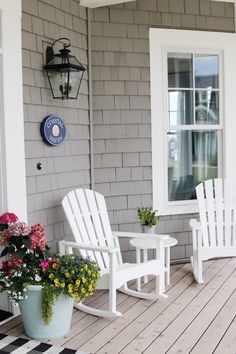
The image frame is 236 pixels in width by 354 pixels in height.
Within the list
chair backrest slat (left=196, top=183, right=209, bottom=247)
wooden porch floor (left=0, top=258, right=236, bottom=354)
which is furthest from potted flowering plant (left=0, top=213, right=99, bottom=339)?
chair backrest slat (left=196, top=183, right=209, bottom=247)

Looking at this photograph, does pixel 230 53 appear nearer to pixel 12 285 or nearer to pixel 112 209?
pixel 112 209

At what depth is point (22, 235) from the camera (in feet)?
11.1

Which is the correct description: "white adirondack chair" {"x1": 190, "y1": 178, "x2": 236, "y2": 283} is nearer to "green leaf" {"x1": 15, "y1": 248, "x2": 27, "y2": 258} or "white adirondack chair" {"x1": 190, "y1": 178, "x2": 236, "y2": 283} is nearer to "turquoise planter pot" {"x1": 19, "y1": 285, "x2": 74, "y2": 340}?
"turquoise planter pot" {"x1": 19, "y1": 285, "x2": 74, "y2": 340}

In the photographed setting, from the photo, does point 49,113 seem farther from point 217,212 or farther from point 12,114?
point 217,212

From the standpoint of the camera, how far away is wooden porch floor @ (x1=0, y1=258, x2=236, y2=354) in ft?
10.4

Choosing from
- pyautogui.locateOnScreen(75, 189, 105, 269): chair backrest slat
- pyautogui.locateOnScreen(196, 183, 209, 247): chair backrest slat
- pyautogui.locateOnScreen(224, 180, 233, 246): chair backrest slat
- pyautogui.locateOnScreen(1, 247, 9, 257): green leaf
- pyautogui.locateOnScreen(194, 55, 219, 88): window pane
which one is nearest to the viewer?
pyautogui.locateOnScreen(1, 247, 9, 257): green leaf

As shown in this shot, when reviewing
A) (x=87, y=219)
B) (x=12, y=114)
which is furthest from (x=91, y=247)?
(x=12, y=114)

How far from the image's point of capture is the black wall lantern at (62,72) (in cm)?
406

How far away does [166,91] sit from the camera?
518cm

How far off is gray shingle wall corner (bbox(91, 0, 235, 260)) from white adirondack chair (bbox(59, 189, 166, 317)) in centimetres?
59

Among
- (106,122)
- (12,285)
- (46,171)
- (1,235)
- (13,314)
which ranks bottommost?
(13,314)

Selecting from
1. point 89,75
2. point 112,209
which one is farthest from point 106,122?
point 112,209

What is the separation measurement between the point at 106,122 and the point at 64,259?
6.26ft

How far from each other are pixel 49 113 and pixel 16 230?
127 centimetres
